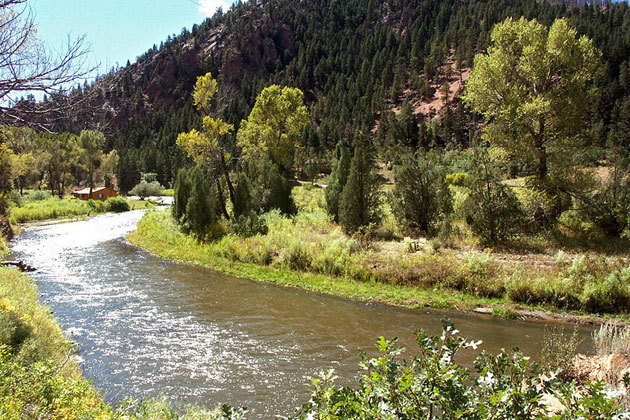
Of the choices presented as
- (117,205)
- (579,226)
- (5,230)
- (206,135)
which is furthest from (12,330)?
(117,205)

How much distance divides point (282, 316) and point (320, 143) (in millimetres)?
91384

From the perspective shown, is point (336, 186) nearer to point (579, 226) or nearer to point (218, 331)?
point (579, 226)

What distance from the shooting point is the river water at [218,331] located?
7.24 metres

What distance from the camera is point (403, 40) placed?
485ft

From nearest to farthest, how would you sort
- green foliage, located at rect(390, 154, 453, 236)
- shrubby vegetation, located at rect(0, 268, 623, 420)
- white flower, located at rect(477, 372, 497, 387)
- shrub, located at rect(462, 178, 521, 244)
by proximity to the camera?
shrubby vegetation, located at rect(0, 268, 623, 420) < white flower, located at rect(477, 372, 497, 387) < shrub, located at rect(462, 178, 521, 244) < green foliage, located at rect(390, 154, 453, 236)

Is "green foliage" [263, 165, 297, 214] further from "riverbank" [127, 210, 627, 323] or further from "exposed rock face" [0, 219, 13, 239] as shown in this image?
"exposed rock face" [0, 219, 13, 239]

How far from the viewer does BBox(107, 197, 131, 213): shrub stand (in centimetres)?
4565

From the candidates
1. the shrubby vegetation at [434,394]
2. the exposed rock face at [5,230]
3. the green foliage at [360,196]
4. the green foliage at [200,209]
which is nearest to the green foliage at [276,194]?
the green foliage at [200,209]

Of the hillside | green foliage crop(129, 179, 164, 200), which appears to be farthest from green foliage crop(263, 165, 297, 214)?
the hillside

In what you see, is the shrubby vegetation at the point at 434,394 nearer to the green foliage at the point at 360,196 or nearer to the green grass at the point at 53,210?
the green foliage at the point at 360,196

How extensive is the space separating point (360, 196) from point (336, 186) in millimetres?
3857

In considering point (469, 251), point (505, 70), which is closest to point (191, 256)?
point (469, 251)

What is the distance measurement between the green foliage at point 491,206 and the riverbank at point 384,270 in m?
1.66

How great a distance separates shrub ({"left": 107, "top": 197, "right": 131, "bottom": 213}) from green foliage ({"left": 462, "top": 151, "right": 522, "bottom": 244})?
140 feet
